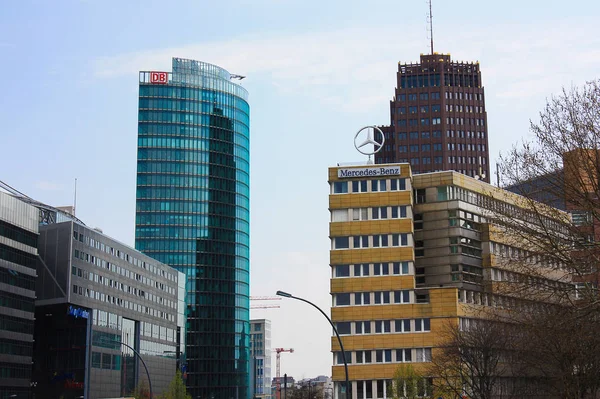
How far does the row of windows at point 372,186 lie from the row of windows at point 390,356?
1879 cm

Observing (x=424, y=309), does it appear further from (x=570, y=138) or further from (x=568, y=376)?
(x=570, y=138)

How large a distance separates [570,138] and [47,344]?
12126 cm

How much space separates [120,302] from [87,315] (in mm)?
13739

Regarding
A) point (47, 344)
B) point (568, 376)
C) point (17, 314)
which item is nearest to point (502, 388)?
point (568, 376)

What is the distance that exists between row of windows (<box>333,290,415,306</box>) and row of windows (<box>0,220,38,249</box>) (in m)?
48.7

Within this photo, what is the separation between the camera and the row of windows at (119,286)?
142 metres

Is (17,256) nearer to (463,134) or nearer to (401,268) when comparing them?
(401,268)

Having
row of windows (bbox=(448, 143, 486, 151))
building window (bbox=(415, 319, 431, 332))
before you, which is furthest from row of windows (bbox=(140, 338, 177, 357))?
building window (bbox=(415, 319, 431, 332))

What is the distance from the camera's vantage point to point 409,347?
106 metres

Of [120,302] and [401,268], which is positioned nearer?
[401,268]

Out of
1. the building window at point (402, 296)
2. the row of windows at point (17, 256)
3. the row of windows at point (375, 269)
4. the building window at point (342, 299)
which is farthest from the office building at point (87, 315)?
the building window at point (402, 296)

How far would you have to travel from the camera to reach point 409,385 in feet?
319

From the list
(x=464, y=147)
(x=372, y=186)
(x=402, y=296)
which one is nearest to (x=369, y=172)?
(x=372, y=186)

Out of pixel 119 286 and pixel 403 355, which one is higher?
pixel 119 286
